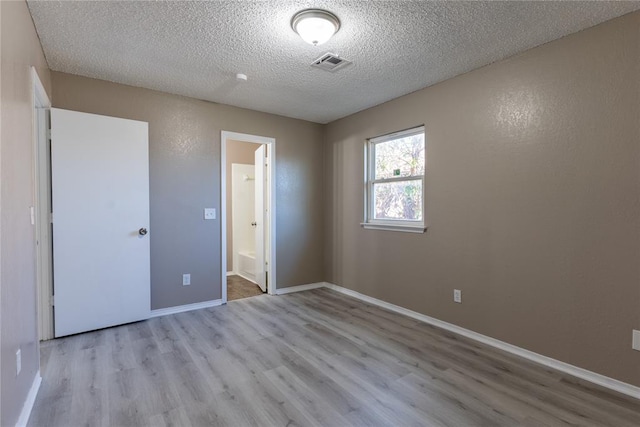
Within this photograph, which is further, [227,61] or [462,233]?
[462,233]

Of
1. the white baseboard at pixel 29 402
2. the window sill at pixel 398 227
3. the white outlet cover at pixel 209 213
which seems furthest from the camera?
the white outlet cover at pixel 209 213

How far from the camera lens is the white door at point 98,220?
284 centimetres

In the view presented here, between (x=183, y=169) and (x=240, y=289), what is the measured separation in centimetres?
194

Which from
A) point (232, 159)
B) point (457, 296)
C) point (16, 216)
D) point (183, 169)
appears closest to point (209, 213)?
point (183, 169)

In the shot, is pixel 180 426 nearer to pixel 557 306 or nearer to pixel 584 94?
pixel 557 306

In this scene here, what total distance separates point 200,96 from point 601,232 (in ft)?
12.9

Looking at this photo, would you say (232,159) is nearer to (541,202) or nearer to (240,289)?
(240,289)

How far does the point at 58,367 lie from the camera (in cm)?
233

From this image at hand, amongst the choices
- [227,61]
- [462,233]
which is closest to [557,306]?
[462,233]

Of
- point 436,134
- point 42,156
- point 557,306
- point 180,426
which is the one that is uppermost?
point 436,134

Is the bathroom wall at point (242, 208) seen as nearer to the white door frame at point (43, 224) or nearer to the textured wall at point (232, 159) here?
the textured wall at point (232, 159)

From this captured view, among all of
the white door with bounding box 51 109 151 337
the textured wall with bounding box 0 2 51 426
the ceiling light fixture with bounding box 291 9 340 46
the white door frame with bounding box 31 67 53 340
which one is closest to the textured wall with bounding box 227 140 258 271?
the white door with bounding box 51 109 151 337

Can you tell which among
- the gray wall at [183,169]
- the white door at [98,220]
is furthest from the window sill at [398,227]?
the white door at [98,220]

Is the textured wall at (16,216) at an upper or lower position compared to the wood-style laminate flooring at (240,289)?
upper
